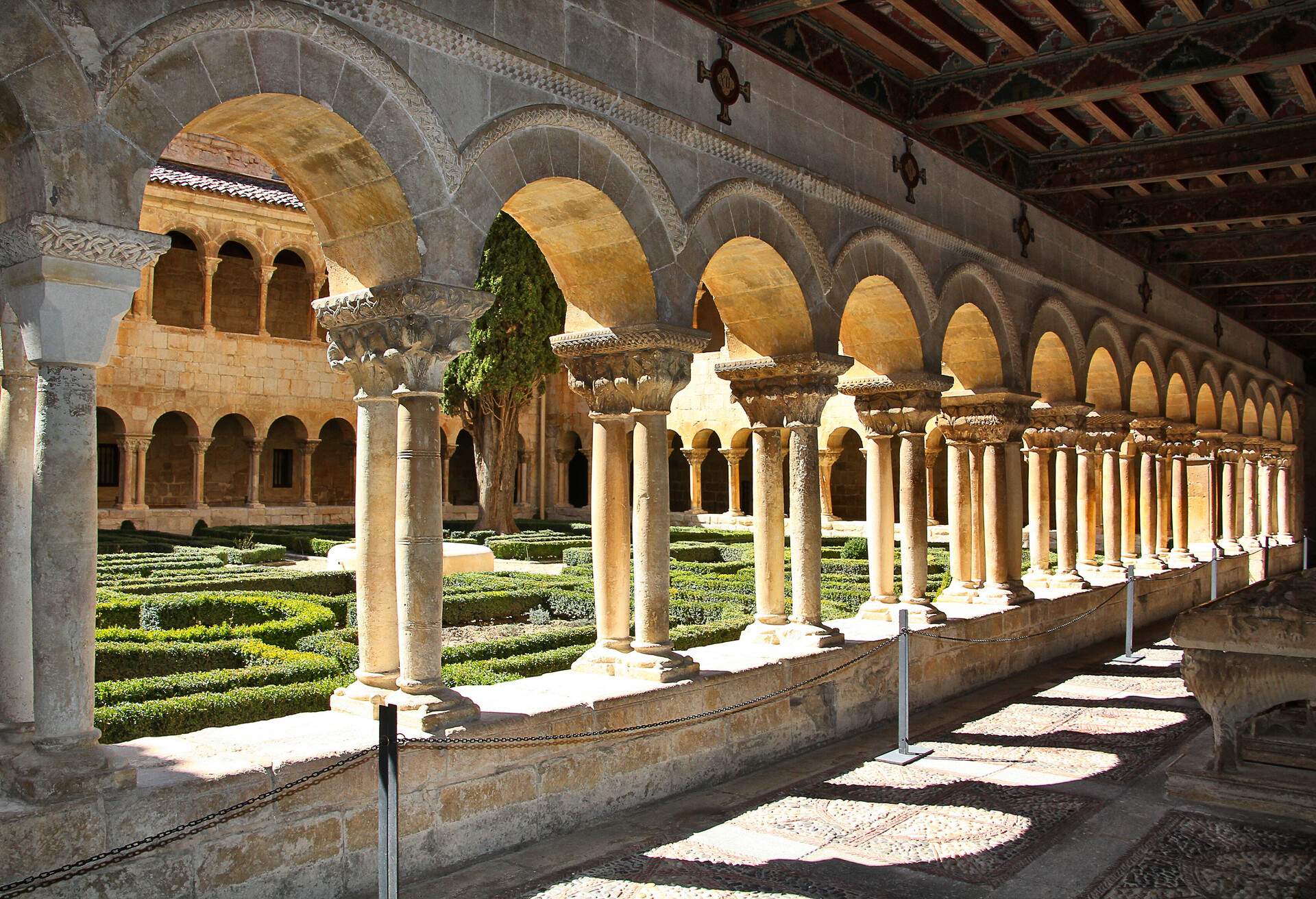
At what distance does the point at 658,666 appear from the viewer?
17.6 feet

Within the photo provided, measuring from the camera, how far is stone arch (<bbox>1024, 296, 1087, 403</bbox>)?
1027cm

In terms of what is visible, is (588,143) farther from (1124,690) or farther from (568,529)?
(568,529)

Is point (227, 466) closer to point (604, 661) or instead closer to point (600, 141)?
point (604, 661)

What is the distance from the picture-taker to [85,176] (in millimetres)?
3377

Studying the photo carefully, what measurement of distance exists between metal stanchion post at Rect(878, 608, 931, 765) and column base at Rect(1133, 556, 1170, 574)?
7.42 meters

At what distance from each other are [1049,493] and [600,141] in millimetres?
6952

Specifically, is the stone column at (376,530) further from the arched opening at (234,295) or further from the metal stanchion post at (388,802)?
the arched opening at (234,295)

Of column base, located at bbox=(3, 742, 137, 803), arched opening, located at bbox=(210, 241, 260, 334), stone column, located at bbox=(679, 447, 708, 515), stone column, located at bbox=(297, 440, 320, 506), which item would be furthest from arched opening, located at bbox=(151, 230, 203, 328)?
column base, located at bbox=(3, 742, 137, 803)

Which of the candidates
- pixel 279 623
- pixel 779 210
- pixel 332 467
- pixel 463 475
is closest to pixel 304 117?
pixel 779 210

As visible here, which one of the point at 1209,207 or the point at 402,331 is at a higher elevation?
the point at 1209,207

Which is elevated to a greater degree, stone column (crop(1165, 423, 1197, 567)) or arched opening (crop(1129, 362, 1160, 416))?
arched opening (crop(1129, 362, 1160, 416))

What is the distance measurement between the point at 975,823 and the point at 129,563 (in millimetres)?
9577

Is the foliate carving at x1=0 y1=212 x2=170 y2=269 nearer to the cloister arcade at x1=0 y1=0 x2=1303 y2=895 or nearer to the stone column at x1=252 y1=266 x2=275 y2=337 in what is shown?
the cloister arcade at x1=0 y1=0 x2=1303 y2=895

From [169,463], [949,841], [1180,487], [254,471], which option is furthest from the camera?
[169,463]
